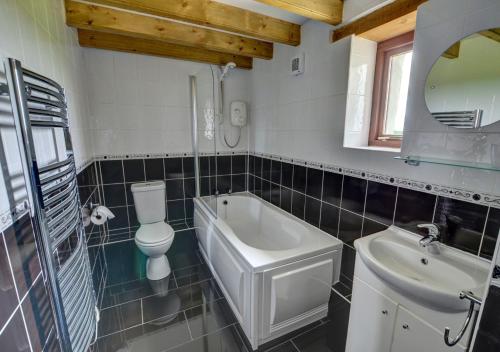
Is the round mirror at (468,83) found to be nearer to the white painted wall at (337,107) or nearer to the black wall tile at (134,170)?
the white painted wall at (337,107)

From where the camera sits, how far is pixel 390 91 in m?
1.68

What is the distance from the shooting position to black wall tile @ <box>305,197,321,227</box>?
6.84ft

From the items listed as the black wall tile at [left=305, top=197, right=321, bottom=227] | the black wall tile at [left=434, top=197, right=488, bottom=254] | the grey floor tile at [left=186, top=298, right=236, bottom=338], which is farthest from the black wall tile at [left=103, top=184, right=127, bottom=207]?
the black wall tile at [left=434, top=197, right=488, bottom=254]

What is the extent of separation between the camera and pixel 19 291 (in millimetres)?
697

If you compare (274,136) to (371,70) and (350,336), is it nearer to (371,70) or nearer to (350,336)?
(371,70)

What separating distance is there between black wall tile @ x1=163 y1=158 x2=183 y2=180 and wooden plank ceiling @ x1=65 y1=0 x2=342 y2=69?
1.18 metres

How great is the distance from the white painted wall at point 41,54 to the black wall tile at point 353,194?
1.80 m

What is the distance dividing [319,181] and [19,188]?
6.18 feet

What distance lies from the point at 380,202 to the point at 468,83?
78 cm

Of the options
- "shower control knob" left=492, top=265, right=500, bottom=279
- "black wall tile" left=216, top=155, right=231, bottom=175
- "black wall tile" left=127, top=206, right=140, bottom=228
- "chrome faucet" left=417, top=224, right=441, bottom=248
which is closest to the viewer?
"shower control knob" left=492, top=265, right=500, bottom=279

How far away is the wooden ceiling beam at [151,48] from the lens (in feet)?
7.29

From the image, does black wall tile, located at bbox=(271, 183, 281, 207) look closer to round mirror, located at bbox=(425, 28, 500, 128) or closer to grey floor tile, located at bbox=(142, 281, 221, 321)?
grey floor tile, located at bbox=(142, 281, 221, 321)

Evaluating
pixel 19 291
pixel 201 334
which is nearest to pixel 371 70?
pixel 19 291

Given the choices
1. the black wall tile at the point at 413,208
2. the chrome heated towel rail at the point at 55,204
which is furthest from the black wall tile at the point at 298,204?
the chrome heated towel rail at the point at 55,204
